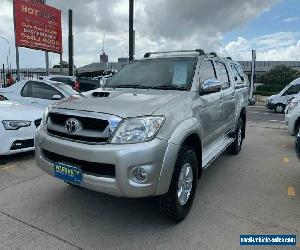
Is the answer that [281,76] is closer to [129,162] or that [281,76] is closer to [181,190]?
[181,190]

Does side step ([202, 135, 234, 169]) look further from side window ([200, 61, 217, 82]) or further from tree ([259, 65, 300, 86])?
tree ([259, 65, 300, 86])

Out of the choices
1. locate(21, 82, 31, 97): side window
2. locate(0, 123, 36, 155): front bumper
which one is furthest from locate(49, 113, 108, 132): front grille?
locate(21, 82, 31, 97): side window

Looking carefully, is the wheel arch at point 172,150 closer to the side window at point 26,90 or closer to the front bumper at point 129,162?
the front bumper at point 129,162

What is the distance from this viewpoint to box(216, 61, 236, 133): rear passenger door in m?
5.36

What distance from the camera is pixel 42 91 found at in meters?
9.33

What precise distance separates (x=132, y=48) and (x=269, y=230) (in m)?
17.4

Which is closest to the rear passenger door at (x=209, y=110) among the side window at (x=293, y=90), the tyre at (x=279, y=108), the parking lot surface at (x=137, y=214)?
the parking lot surface at (x=137, y=214)

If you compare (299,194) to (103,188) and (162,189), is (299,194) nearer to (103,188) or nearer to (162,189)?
(162,189)

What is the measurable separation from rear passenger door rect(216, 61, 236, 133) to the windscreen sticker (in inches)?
42.7

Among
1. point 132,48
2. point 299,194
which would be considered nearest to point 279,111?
point 132,48

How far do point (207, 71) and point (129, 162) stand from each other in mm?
2306

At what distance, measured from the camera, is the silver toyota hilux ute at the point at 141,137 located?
308cm

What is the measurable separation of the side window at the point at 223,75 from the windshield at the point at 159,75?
1.01 m

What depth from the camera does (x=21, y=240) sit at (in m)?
3.20
